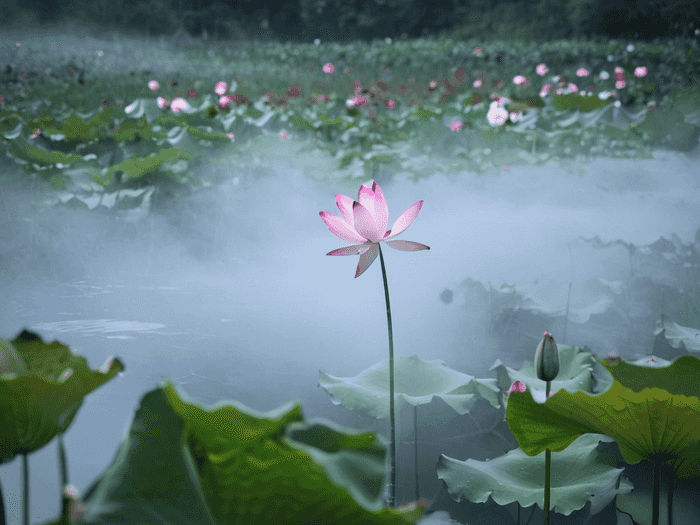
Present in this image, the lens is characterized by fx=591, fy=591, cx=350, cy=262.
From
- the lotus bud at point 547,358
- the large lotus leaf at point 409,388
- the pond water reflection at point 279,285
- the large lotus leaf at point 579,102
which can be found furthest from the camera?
the large lotus leaf at point 579,102

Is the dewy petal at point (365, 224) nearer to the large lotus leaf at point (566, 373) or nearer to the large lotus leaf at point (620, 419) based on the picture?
the large lotus leaf at point (620, 419)

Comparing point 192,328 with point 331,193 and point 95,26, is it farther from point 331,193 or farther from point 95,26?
point 95,26

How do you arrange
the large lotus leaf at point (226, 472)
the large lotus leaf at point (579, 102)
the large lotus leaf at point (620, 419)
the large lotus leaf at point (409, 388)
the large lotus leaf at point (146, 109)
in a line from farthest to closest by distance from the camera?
the large lotus leaf at point (579, 102) < the large lotus leaf at point (146, 109) < the large lotus leaf at point (409, 388) < the large lotus leaf at point (620, 419) < the large lotus leaf at point (226, 472)

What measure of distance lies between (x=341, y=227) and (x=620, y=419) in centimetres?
33

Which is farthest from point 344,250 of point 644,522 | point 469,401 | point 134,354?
point 134,354

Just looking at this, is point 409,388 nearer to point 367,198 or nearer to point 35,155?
point 367,198

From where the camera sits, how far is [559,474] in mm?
725

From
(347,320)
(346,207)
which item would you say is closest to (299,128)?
(347,320)

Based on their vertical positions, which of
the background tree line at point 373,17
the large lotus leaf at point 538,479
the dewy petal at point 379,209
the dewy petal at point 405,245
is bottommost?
the large lotus leaf at point 538,479

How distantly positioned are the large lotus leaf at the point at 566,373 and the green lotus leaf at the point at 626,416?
22 cm

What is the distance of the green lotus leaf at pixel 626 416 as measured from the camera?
49 centimetres

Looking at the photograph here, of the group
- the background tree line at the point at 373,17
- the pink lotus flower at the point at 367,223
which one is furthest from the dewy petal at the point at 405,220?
the background tree line at the point at 373,17

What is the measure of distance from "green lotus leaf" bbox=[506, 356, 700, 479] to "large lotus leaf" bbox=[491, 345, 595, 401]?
0.22 metres

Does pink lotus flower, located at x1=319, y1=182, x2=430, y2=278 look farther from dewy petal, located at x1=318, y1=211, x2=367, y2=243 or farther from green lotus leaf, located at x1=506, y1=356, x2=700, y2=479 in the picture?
green lotus leaf, located at x1=506, y1=356, x2=700, y2=479
